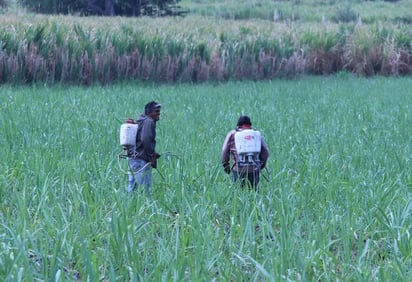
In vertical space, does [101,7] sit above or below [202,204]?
above

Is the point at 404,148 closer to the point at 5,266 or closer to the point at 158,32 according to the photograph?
the point at 5,266

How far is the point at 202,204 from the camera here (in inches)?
174

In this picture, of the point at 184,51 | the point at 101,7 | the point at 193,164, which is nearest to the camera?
the point at 193,164

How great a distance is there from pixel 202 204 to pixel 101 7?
2761 cm

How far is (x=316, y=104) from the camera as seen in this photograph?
11.8 m

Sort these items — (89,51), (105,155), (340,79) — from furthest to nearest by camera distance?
(340,79), (89,51), (105,155)

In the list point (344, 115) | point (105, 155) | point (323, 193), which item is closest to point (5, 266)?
point (323, 193)

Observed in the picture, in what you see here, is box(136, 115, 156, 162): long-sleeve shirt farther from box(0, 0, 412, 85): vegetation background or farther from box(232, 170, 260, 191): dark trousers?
box(0, 0, 412, 85): vegetation background

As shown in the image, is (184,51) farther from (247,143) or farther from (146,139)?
(247,143)

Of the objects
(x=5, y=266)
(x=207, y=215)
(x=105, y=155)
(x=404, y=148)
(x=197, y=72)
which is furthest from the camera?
(x=197, y=72)

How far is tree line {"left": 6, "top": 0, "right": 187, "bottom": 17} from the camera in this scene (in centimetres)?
3028

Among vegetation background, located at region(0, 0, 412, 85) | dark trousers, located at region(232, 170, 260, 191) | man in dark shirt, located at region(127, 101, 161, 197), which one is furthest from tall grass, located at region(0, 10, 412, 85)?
dark trousers, located at region(232, 170, 260, 191)

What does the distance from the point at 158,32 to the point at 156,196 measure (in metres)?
11.9

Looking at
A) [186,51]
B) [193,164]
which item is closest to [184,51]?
[186,51]
